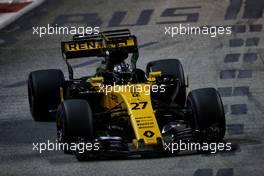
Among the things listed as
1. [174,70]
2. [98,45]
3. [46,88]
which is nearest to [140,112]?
[174,70]

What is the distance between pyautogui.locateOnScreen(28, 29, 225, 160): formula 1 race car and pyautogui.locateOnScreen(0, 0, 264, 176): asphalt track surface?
30 centimetres

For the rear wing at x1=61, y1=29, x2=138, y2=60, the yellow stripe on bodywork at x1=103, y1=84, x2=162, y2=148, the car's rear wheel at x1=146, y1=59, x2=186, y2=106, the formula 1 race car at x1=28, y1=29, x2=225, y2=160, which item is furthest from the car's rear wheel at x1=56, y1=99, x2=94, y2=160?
the car's rear wheel at x1=146, y1=59, x2=186, y2=106

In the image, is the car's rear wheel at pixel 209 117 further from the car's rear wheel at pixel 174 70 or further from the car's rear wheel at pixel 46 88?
the car's rear wheel at pixel 46 88

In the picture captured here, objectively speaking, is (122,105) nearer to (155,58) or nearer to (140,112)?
(140,112)

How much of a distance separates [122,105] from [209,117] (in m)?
1.38

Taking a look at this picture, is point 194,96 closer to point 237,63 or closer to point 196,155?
point 196,155

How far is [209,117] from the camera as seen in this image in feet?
51.2

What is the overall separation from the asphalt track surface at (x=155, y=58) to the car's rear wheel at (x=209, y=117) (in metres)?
0.37

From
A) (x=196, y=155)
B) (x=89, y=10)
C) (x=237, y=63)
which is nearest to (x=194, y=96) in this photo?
(x=196, y=155)

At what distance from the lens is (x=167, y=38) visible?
23688mm

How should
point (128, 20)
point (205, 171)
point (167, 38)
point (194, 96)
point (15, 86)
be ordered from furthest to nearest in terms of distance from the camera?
point (128, 20) → point (167, 38) → point (15, 86) → point (194, 96) → point (205, 171)

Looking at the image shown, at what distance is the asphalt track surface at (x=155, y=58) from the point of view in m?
15.0

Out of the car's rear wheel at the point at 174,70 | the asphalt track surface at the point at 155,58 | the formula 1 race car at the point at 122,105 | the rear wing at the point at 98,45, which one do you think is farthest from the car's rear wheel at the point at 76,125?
the car's rear wheel at the point at 174,70

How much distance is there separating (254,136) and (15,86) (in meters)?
5.90
